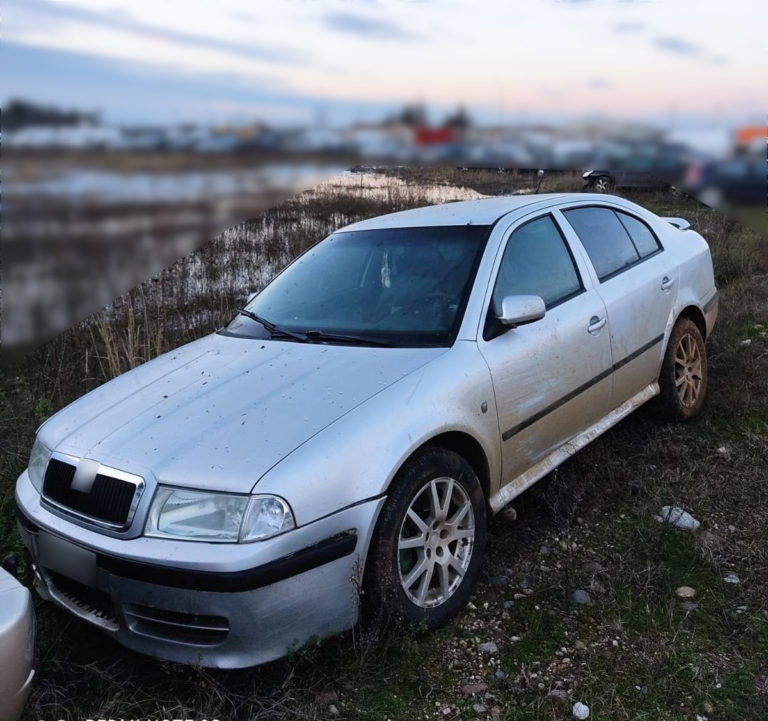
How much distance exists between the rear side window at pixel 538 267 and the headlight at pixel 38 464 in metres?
1.95

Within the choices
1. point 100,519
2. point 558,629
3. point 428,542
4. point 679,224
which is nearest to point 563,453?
point 558,629

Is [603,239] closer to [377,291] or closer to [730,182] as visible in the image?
[730,182]

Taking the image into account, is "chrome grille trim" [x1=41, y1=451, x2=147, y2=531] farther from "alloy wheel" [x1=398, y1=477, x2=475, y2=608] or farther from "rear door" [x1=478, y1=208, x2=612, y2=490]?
"rear door" [x1=478, y1=208, x2=612, y2=490]

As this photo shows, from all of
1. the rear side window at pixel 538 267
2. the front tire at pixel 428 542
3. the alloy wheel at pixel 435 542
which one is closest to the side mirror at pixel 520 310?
the rear side window at pixel 538 267

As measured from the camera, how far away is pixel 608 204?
414 cm

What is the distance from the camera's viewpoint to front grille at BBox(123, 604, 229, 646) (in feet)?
7.06

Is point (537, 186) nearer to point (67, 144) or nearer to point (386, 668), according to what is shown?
point (386, 668)

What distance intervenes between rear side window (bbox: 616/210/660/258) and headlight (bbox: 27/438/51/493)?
3348mm

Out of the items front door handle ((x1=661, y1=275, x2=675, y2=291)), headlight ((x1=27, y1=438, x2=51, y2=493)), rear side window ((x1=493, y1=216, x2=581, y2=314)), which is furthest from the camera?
front door handle ((x1=661, y1=275, x2=675, y2=291))

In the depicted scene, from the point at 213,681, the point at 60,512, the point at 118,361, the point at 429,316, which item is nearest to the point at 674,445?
the point at 429,316

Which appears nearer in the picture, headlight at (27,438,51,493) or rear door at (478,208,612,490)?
headlight at (27,438,51,493)

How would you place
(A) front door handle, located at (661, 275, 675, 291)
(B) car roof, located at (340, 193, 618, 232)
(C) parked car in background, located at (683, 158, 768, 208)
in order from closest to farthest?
(C) parked car in background, located at (683, 158, 768, 208) → (B) car roof, located at (340, 193, 618, 232) → (A) front door handle, located at (661, 275, 675, 291)

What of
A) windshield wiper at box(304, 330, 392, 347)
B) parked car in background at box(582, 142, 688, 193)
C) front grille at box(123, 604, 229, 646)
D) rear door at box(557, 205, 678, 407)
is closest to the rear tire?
rear door at box(557, 205, 678, 407)

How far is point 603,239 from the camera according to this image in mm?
3900
